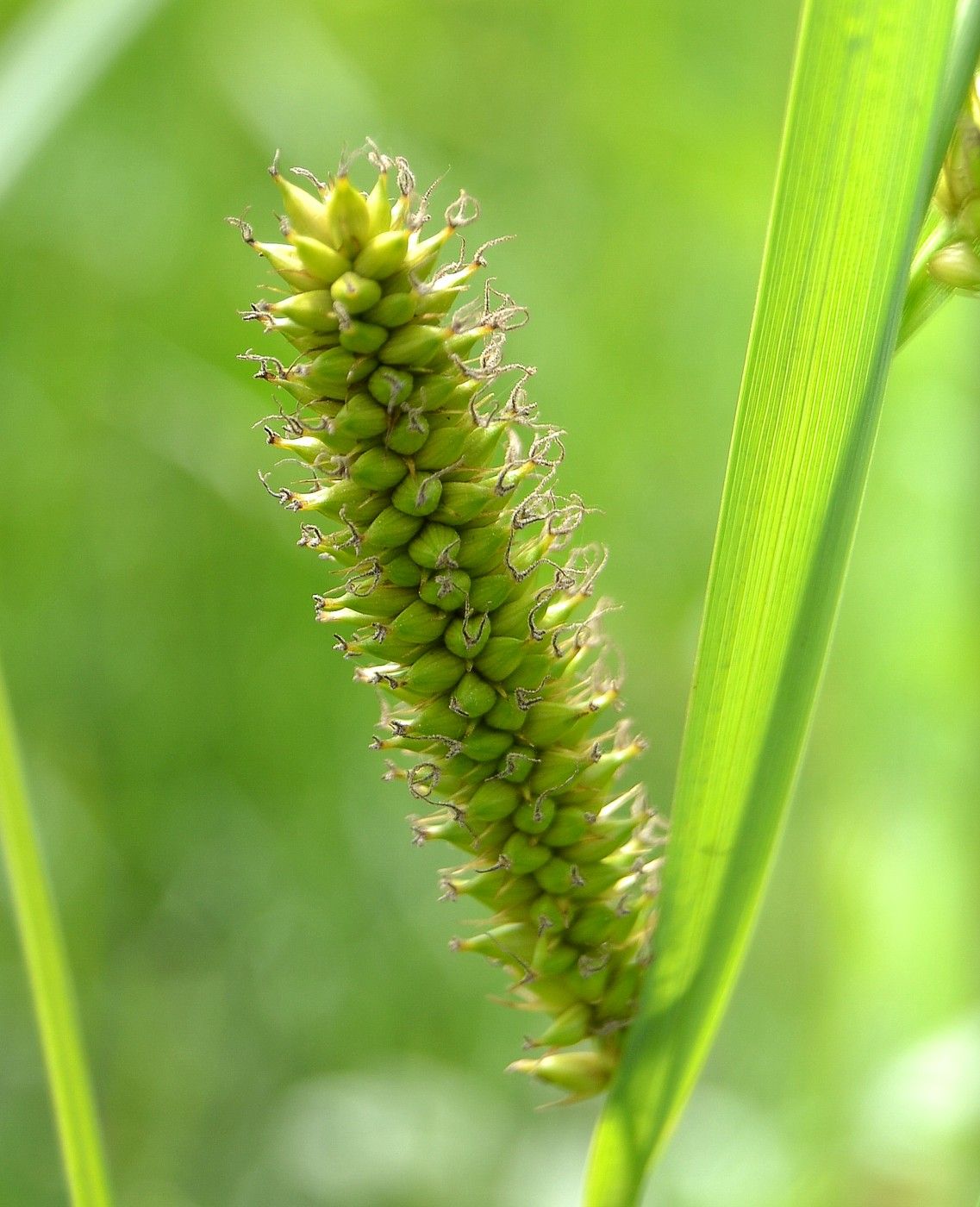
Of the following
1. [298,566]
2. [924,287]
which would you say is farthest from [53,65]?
[924,287]

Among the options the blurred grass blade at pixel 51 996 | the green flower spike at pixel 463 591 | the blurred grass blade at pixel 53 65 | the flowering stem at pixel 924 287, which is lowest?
the blurred grass blade at pixel 51 996

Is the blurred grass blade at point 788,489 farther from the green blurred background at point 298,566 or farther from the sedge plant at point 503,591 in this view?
the green blurred background at point 298,566

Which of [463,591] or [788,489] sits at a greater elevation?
[788,489]

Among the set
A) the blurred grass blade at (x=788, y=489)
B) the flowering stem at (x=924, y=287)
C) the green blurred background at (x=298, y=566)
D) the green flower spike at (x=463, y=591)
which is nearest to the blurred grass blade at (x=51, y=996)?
the green flower spike at (x=463, y=591)

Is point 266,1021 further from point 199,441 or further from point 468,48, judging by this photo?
point 468,48

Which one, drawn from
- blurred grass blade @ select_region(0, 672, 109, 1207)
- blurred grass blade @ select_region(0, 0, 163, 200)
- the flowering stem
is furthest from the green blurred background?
the flowering stem

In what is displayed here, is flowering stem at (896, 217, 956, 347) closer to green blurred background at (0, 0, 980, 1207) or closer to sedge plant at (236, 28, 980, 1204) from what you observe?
sedge plant at (236, 28, 980, 1204)

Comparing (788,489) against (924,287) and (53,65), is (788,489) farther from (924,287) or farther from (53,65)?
(53,65)
